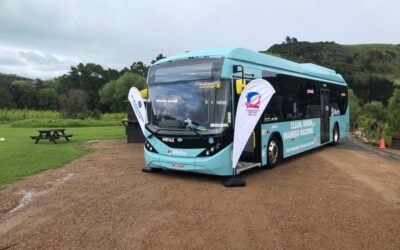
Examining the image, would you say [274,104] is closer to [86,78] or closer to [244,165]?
[244,165]

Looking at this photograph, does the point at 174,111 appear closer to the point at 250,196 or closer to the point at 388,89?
the point at 250,196

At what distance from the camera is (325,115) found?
52.4 ft

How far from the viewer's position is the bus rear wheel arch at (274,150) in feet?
36.8

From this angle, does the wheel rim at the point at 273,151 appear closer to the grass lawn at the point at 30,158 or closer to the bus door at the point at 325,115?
the bus door at the point at 325,115

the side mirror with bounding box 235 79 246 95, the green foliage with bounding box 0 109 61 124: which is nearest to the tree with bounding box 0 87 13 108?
the green foliage with bounding box 0 109 61 124

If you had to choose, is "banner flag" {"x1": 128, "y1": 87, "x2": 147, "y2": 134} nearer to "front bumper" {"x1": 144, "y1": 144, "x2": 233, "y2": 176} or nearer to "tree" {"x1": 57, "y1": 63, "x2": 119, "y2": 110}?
"front bumper" {"x1": 144, "y1": 144, "x2": 233, "y2": 176}

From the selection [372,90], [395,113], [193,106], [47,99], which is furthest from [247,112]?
[47,99]

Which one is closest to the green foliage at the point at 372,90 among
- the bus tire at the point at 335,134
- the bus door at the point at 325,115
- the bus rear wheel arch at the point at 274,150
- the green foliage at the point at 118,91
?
the green foliage at the point at 118,91

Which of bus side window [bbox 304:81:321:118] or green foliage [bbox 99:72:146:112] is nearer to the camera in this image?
bus side window [bbox 304:81:321:118]

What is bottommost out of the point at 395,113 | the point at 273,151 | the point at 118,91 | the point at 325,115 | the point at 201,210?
the point at 201,210

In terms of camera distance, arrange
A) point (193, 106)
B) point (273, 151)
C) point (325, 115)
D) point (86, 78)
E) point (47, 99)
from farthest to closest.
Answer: point (86, 78), point (47, 99), point (325, 115), point (273, 151), point (193, 106)

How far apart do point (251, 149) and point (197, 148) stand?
1805 mm

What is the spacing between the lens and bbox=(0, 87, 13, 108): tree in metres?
69.3

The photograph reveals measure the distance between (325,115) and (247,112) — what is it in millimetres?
7731
